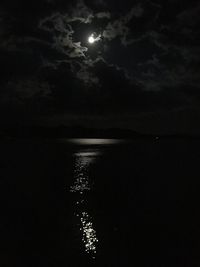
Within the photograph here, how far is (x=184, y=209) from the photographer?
50438 millimetres

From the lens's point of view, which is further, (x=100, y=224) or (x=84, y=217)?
(x=84, y=217)

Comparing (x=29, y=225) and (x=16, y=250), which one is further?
(x=29, y=225)

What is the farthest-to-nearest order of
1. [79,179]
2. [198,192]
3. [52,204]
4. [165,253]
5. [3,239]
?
[79,179]
[198,192]
[52,204]
[3,239]
[165,253]

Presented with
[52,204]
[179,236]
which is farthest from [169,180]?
[179,236]

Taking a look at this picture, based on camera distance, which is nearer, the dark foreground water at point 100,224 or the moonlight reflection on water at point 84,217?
the dark foreground water at point 100,224

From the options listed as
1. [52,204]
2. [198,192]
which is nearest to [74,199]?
[52,204]

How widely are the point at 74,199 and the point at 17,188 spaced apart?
15381 mm

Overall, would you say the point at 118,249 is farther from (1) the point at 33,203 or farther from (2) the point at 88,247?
(1) the point at 33,203

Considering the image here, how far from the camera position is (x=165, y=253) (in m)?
33.2

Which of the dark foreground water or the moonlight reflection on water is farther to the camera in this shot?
the moonlight reflection on water

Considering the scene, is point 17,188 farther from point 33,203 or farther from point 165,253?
point 165,253

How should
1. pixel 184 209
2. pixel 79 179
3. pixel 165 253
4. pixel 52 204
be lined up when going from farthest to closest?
1. pixel 79 179
2. pixel 52 204
3. pixel 184 209
4. pixel 165 253

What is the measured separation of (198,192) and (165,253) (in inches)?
1310

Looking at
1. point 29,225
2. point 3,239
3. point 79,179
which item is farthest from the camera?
point 79,179
